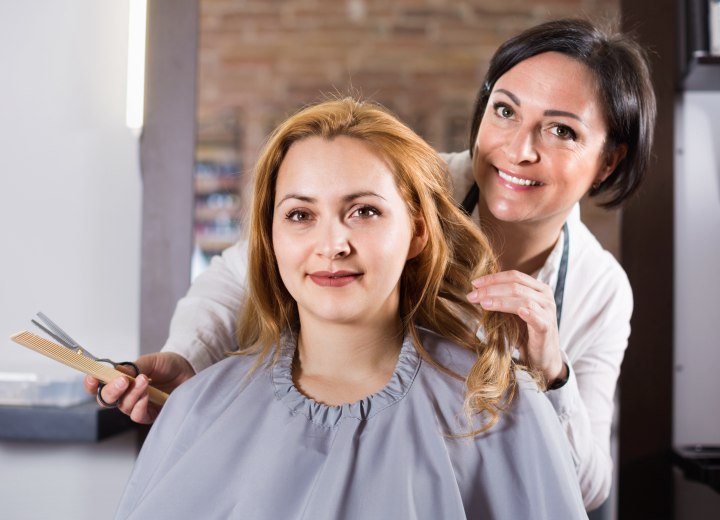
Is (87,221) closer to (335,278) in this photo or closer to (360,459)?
(335,278)

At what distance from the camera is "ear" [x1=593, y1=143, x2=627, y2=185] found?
153 centimetres

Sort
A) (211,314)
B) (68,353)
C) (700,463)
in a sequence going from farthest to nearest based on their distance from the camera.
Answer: (700,463) < (211,314) < (68,353)

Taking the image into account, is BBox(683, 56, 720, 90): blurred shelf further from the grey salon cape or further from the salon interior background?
the grey salon cape

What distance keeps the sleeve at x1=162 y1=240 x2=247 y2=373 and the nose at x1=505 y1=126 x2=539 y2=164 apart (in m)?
0.54

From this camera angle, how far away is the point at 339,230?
3.81 feet

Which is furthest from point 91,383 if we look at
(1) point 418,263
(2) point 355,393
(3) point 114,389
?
(1) point 418,263

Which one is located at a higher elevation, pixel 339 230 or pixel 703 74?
pixel 703 74

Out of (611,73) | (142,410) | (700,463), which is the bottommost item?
(700,463)

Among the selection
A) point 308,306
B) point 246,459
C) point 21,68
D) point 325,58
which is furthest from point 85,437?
point 325,58

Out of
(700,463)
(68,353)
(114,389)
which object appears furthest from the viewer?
(700,463)

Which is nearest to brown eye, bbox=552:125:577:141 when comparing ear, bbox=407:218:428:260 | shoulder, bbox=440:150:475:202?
shoulder, bbox=440:150:475:202

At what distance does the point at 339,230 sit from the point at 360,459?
336 millimetres

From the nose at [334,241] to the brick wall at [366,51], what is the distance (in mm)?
3041

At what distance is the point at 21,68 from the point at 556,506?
144 cm
